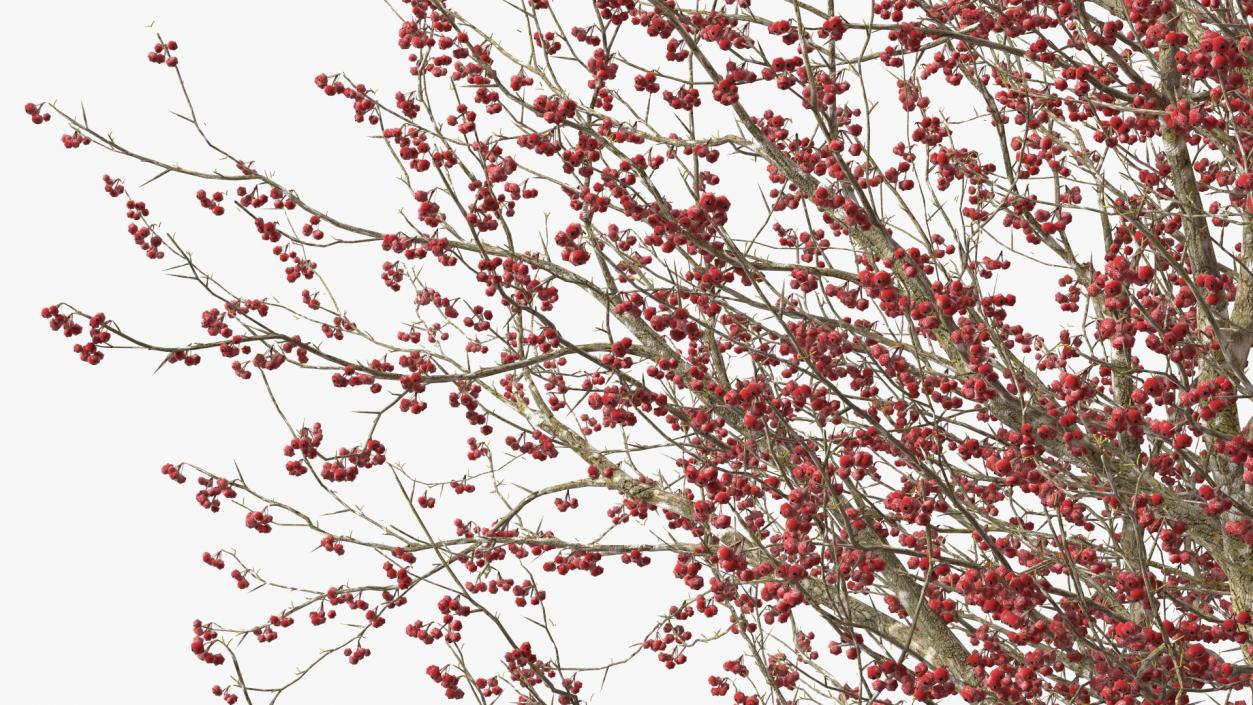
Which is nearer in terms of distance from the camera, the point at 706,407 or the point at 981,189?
the point at 706,407

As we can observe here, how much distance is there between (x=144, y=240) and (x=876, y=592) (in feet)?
12.7

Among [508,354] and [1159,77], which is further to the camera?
[508,354]

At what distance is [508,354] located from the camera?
6465 millimetres

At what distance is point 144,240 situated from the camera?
6168 mm

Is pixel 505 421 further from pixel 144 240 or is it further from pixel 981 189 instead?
pixel 981 189

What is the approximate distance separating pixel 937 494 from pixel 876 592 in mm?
965

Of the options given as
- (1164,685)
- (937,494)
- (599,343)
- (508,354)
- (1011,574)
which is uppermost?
(508,354)

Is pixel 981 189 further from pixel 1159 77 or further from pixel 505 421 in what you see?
pixel 505 421

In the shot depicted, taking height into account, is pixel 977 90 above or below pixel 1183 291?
above

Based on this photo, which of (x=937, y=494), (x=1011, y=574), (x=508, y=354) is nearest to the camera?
(x=1011, y=574)

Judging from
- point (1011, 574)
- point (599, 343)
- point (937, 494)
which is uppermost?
point (599, 343)

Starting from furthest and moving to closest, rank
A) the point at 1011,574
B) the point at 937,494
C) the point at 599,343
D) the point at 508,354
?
1. the point at 508,354
2. the point at 599,343
3. the point at 937,494
4. the point at 1011,574

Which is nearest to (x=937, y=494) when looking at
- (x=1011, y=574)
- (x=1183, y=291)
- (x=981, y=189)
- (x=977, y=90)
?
(x=1011, y=574)

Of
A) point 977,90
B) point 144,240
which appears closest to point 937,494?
point 977,90
